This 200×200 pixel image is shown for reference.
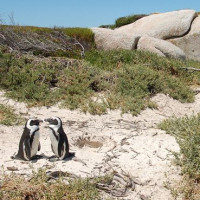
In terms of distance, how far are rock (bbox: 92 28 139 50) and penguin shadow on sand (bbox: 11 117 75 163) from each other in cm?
1038

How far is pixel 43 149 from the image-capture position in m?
6.00

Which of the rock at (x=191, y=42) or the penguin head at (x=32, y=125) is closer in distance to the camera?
the penguin head at (x=32, y=125)

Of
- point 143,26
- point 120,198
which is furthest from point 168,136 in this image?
point 143,26

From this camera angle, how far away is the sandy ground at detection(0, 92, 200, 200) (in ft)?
17.0

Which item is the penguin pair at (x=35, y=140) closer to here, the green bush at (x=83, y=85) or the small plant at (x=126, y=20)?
the green bush at (x=83, y=85)

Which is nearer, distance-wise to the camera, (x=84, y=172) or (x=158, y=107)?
(x=84, y=172)

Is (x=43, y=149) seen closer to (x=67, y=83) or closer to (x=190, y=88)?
(x=67, y=83)

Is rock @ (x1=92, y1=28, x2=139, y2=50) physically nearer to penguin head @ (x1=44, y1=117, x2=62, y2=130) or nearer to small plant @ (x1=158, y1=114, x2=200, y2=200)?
small plant @ (x1=158, y1=114, x2=200, y2=200)

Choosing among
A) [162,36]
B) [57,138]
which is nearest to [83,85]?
[57,138]

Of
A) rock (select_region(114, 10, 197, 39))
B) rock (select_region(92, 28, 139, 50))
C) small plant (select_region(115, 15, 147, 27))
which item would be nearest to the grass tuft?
rock (select_region(92, 28, 139, 50))

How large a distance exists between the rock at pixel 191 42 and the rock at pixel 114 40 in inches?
120

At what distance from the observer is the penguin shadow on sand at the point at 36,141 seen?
5246 millimetres

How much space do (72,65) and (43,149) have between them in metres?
4.67

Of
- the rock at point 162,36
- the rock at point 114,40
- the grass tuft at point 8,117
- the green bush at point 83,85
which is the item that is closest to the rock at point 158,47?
the rock at point 162,36
